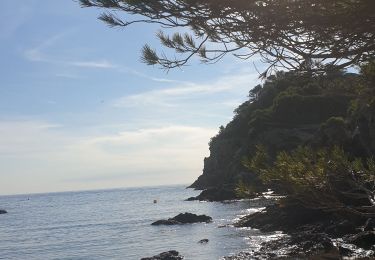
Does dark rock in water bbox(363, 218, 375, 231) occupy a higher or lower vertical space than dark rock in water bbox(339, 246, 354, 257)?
higher

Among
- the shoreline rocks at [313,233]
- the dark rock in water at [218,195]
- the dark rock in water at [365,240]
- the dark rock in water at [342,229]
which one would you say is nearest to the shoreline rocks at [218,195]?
the dark rock in water at [218,195]

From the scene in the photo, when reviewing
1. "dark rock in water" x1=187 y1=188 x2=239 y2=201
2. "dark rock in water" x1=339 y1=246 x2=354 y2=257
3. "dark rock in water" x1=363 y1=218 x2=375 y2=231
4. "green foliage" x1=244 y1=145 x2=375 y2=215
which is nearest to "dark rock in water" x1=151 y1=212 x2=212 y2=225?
"dark rock in water" x1=363 y1=218 x2=375 y2=231

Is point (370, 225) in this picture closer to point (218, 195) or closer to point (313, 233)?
point (313, 233)

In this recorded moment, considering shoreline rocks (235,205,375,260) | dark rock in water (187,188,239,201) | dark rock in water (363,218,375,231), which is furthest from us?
dark rock in water (187,188,239,201)

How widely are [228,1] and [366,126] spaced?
23.5 metres

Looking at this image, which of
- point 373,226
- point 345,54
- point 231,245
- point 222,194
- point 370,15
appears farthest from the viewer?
point 222,194

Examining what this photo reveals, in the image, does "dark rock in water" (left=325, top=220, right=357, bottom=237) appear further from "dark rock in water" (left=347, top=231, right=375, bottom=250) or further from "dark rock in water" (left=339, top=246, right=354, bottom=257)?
"dark rock in water" (left=339, top=246, right=354, bottom=257)

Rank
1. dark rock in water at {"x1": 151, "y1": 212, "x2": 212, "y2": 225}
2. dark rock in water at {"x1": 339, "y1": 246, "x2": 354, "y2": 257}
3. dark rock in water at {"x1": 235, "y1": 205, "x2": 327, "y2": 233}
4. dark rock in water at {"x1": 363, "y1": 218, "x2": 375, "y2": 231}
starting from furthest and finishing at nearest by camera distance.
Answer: dark rock in water at {"x1": 151, "y1": 212, "x2": 212, "y2": 225} < dark rock in water at {"x1": 235, "y1": 205, "x2": 327, "y2": 233} < dark rock in water at {"x1": 363, "y1": 218, "x2": 375, "y2": 231} < dark rock in water at {"x1": 339, "y1": 246, "x2": 354, "y2": 257}

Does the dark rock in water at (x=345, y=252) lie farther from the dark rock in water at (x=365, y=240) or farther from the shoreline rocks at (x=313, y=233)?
the dark rock in water at (x=365, y=240)

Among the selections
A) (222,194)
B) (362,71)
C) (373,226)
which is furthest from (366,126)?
(222,194)

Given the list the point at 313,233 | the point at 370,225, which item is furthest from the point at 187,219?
the point at 370,225

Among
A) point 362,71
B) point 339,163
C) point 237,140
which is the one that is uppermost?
point 237,140

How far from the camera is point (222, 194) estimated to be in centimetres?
7262

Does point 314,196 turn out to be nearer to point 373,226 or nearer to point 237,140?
→ point 373,226
